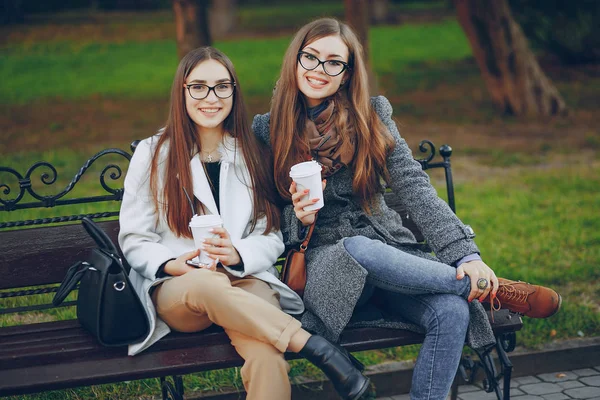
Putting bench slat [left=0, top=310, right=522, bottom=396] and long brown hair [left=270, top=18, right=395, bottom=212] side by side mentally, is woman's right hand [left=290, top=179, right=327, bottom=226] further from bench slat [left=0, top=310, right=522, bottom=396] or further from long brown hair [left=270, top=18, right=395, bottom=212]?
bench slat [left=0, top=310, right=522, bottom=396]

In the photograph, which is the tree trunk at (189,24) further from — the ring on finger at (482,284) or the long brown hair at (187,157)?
the ring on finger at (482,284)

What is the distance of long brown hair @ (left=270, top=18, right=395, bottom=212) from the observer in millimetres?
3607

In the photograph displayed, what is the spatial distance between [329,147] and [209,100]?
57 centimetres

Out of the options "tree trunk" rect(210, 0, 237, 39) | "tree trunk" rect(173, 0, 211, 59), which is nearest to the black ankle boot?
"tree trunk" rect(173, 0, 211, 59)

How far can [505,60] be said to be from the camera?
457 inches

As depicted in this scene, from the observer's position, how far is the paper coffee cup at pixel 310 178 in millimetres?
3223

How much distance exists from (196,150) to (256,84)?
1218cm

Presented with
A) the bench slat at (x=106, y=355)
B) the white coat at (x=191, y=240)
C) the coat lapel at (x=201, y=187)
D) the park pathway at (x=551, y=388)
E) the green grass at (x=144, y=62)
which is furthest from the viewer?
the green grass at (x=144, y=62)

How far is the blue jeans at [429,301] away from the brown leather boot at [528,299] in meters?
0.17

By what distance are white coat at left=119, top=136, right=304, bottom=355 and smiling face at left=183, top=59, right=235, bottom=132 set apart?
15cm

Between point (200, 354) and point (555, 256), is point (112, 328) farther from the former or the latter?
point (555, 256)

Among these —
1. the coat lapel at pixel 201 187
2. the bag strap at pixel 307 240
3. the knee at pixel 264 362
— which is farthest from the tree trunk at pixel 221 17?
the knee at pixel 264 362

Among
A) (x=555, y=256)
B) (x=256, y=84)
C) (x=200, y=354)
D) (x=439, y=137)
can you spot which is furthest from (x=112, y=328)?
(x=256, y=84)

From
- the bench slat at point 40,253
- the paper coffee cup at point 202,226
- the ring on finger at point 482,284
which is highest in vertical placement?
the paper coffee cup at point 202,226
